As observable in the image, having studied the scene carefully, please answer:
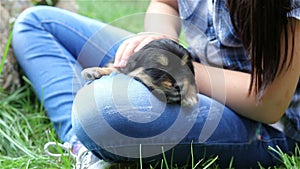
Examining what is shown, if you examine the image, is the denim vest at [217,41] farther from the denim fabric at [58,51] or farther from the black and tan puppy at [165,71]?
the denim fabric at [58,51]

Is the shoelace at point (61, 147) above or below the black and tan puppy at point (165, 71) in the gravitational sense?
below

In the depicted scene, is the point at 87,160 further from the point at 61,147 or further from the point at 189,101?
the point at 189,101

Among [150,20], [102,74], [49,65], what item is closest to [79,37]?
[49,65]

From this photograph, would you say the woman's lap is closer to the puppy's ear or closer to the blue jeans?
the blue jeans

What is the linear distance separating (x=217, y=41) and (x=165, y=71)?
1.02 ft

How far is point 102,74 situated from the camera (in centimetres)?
154

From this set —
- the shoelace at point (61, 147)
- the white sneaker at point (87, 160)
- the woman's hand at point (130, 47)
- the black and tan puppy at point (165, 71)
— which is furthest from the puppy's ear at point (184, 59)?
the shoelace at point (61, 147)

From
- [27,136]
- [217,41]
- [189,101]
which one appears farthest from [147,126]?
[27,136]

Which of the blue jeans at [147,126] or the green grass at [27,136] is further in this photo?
the green grass at [27,136]

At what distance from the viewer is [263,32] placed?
1366 mm

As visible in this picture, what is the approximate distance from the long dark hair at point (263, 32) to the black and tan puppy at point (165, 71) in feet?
0.56

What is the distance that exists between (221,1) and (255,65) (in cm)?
24

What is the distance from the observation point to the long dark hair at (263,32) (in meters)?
1.34

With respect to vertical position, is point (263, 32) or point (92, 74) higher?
point (263, 32)
